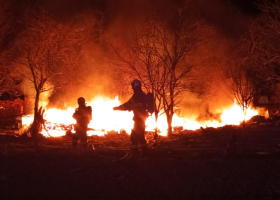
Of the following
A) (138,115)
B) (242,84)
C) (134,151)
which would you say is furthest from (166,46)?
(134,151)

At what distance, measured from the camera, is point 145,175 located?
6793 millimetres

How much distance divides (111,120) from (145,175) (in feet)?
45.9

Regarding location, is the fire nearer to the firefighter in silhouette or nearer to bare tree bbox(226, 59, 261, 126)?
bare tree bbox(226, 59, 261, 126)

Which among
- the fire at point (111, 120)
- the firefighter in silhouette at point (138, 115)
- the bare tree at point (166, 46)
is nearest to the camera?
the firefighter in silhouette at point (138, 115)

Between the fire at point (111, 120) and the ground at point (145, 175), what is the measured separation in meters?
7.36

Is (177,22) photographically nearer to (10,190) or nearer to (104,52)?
(104,52)

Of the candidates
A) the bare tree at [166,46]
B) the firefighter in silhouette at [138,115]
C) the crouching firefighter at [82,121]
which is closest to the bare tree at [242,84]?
the bare tree at [166,46]

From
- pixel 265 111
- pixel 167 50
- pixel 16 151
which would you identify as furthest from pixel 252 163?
pixel 265 111

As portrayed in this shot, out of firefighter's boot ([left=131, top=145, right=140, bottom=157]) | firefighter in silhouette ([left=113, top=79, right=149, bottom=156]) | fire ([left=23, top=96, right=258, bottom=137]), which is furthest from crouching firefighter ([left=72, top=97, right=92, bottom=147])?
fire ([left=23, top=96, right=258, bottom=137])

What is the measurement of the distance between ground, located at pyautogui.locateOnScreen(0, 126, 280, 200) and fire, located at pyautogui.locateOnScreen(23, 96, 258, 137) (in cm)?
736

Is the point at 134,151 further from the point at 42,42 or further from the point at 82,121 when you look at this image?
the point at 42,42

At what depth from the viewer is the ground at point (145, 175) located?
5.96 meters

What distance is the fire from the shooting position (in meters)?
19.7

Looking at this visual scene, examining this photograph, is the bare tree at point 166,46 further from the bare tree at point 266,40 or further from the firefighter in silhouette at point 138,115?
the firefighter in silhouette at point 138,115
